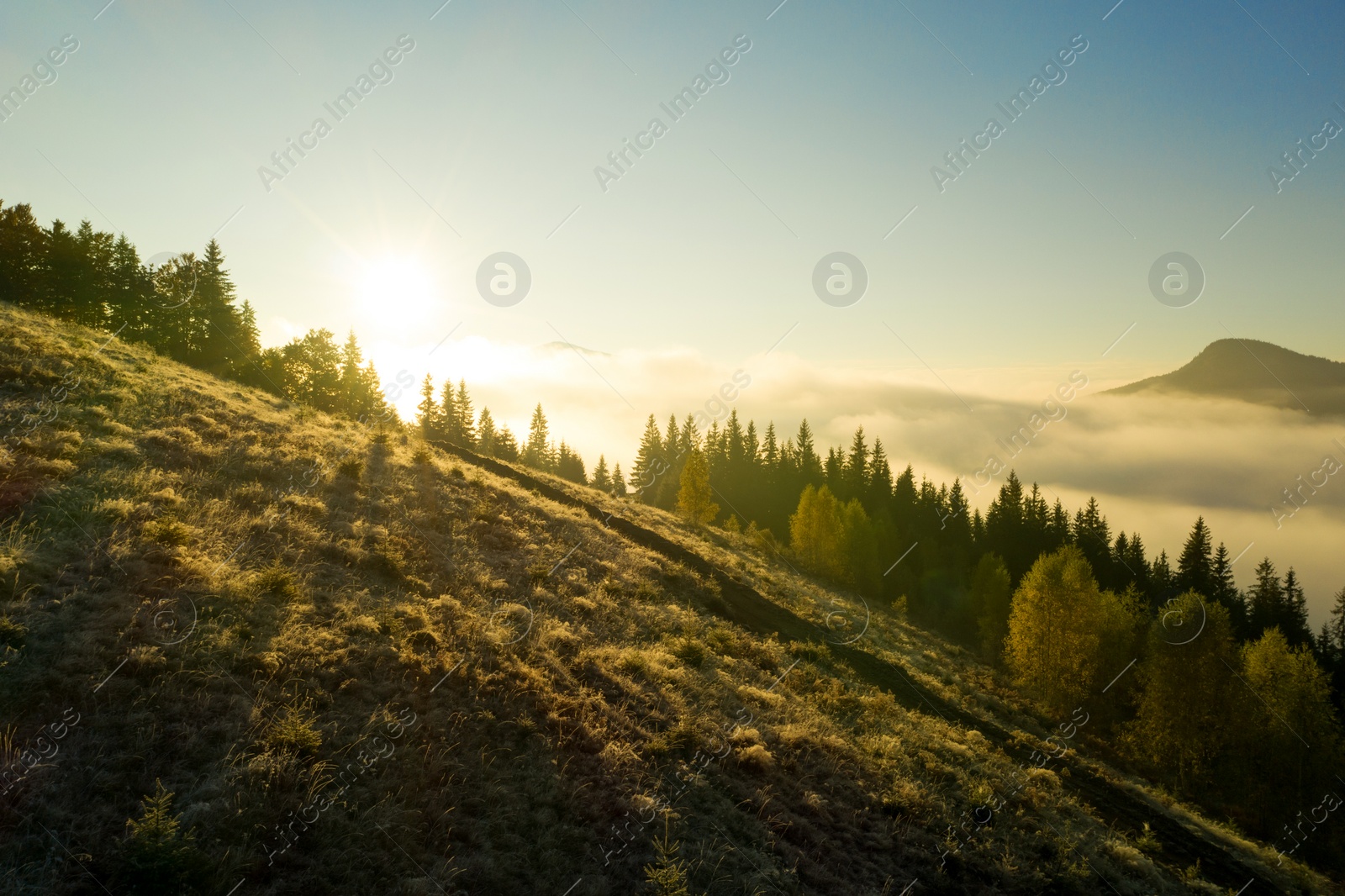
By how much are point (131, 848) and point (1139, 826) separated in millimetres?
24474

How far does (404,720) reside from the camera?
31.9ft

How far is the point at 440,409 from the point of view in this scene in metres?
84.5

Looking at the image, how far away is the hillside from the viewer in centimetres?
730

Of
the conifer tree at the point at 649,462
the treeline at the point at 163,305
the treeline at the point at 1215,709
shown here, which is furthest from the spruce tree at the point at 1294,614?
the treeline at the point at 163,305

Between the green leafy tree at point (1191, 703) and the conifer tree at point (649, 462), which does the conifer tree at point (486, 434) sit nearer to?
the conifer tree at point (649, 462)

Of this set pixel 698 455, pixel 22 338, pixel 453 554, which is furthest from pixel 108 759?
pixel 698 455

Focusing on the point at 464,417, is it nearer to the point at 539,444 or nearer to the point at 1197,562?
the point at 539,444

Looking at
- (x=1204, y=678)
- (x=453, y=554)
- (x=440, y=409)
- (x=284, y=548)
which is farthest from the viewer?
(x=440, y=409)

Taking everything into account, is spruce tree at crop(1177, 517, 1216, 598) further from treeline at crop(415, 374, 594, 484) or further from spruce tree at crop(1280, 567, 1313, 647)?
treeline at crop(415, 374, 594, 484)

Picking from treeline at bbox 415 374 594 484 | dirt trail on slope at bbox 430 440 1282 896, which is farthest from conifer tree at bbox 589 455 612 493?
dirt trail on slope at bbox 430 440 1282 896

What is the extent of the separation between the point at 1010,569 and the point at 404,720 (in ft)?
305

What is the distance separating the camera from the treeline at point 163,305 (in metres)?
45.3

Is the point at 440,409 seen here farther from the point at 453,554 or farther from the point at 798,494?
the point at 453,554

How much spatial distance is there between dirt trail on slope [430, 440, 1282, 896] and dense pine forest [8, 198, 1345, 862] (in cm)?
1579
